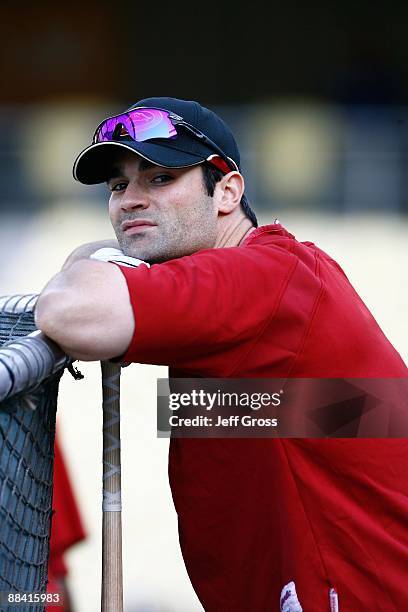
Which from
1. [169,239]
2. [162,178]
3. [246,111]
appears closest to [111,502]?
[169,239]

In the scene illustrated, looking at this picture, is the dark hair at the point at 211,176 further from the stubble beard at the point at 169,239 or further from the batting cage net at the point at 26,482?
the batting cage net at the point at 26,482

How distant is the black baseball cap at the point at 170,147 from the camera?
1.95 m

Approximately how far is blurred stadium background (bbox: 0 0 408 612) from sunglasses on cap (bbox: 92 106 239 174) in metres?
3.00

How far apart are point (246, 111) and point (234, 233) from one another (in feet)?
10.2

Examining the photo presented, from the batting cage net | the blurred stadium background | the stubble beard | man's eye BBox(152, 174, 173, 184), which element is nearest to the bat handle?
the batting cage net

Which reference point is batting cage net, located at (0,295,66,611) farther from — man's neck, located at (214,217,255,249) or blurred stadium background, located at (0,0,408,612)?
blurred stadium background, located at (0,0,408,612)

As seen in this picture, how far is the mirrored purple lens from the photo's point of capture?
196 centimetres

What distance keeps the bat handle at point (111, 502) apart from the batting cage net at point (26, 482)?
0.40ft

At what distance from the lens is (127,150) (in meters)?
2.00

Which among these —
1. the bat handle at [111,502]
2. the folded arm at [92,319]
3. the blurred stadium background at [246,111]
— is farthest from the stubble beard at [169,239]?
the blurred stadium background at [246,111]

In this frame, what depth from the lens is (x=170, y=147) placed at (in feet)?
6.45

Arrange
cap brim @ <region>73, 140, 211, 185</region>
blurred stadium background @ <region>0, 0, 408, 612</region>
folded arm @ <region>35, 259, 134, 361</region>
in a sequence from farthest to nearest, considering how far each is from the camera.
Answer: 1. blurred stadium background @ <region>0, 0, 408, 612</region>
2. cap brim @ <region>73, 140, 211, 185</region>
3. folded arm @ <region>35, 259, 134, 361</region>

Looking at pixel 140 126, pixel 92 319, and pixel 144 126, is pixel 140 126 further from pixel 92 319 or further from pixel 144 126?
pixel 92 319

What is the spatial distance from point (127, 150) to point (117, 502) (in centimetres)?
69
